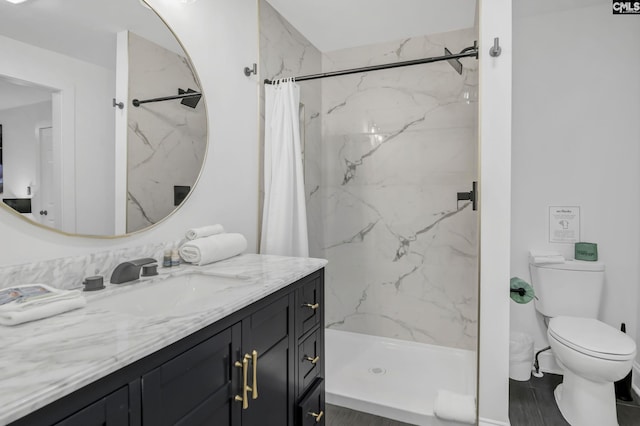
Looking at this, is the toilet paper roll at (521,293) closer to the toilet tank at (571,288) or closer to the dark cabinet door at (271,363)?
the toilet tank at (571,288)

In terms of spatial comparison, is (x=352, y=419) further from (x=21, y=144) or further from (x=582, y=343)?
(x=21, y=144)

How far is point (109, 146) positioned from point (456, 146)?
7.62ft

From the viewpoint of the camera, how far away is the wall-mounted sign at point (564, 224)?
2473 millimetres

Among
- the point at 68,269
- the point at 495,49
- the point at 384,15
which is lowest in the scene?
the point at 68,269

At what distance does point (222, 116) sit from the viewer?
1927 millimetres

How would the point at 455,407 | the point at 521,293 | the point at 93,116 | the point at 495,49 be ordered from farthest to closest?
1. the point at 521,293
2. the point at 455,407
3. the point at 495,49
4. the point at 93,116

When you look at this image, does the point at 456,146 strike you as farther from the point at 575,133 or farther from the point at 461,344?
the point at 461,344

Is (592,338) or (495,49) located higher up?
(495,49)

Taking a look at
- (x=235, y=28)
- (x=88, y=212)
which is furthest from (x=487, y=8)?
(x=88, y=212)

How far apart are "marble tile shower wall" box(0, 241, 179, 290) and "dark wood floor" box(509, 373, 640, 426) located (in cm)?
215

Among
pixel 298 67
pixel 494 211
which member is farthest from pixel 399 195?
pixel 298 67

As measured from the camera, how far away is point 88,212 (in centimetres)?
127

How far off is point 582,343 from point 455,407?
0.74 meters

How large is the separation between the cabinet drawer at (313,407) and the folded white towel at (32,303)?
901 millimetres
